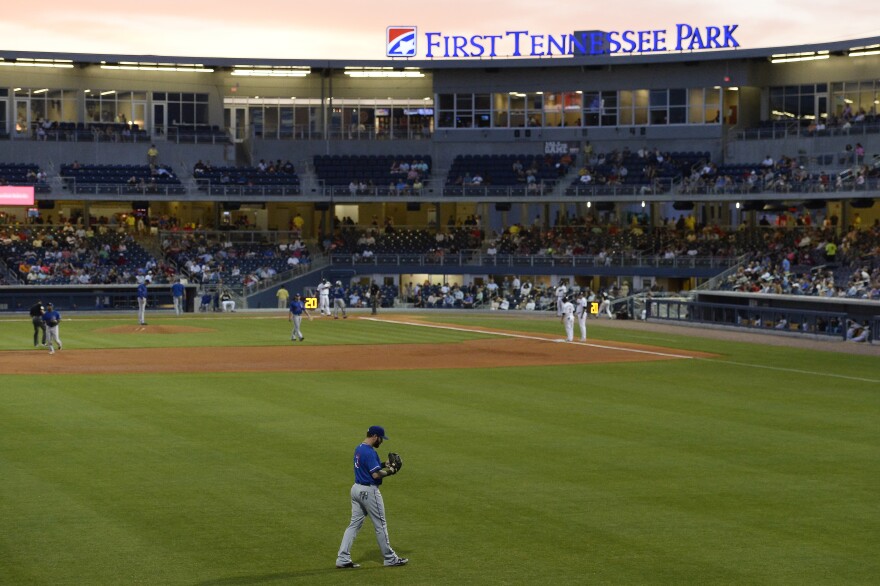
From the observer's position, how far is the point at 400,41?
2864 inches

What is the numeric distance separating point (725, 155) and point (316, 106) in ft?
80.0

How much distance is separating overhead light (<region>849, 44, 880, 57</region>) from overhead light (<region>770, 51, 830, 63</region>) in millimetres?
1360

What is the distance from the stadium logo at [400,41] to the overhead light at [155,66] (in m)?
11.0

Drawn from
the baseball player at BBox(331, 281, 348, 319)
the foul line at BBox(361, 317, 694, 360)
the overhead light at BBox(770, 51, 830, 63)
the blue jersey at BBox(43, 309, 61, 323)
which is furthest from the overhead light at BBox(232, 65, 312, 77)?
the blue jersey at BBox(43, 309, 61, 323)

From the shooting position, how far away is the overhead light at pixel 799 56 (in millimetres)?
67062

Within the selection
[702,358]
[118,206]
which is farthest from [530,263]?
[702,358]

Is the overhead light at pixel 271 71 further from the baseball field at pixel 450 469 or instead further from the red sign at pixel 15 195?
the baseball field at pixel 450 469

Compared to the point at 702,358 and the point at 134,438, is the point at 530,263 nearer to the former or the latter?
the point at 702,358

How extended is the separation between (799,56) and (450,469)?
55591mm

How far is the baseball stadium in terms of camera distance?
14406 mm

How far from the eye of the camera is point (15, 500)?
1598 centimetres

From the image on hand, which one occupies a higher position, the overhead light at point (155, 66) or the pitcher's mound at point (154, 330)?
the overhead light at point (155, 66)

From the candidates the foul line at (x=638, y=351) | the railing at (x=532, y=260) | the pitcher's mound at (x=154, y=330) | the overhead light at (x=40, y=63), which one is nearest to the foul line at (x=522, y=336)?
the foul line at (x=638, y=351)

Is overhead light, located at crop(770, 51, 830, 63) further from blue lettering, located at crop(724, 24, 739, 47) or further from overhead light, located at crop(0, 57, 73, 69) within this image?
overhead light, located at crop(0, 57, 73, 69)
